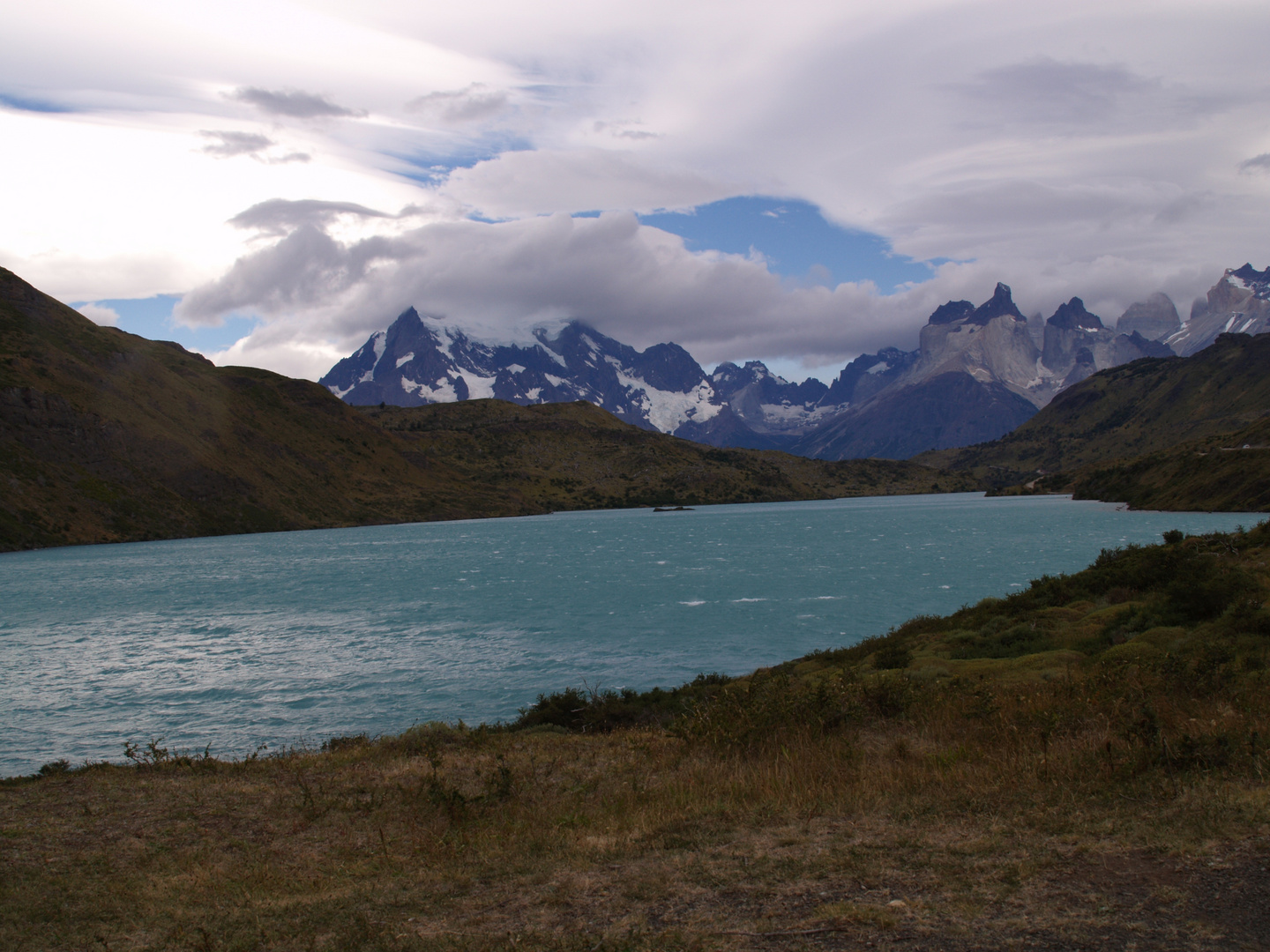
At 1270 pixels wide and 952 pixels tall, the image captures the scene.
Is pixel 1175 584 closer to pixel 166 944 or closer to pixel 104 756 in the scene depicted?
pixel 166 944

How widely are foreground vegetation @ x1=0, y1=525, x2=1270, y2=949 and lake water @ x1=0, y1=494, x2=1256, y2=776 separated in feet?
49.7

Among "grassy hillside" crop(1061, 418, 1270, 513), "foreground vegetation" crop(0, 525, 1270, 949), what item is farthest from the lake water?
"foreground vegetation" crop(0, 525, 1270, 949)

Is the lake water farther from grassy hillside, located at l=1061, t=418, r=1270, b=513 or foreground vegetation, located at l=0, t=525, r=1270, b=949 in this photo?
foreground vegetation, located at l=0, t=525, r=1270, b=949

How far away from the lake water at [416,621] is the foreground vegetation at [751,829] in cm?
1516

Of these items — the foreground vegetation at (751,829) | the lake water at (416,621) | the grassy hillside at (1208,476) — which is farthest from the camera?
the grassy hillside at (1208,476)

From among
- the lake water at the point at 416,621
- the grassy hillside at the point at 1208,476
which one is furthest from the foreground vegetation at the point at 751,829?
the grassy hillside at the point at 1208,476

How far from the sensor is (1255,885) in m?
7.75

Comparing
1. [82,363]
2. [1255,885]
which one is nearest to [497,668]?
[1255,885]

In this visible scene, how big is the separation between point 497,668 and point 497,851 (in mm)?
32224

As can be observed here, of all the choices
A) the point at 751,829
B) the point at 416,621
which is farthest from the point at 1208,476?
the point at 751,829

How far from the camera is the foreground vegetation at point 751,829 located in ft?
26.4

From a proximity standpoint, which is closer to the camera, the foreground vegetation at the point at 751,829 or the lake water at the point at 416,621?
the foreground vegetation at the point at 751,829

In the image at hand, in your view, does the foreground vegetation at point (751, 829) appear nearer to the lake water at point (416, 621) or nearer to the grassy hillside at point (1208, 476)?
the lake water at point (416, 621)

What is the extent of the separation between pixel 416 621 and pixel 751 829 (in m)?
52.6
